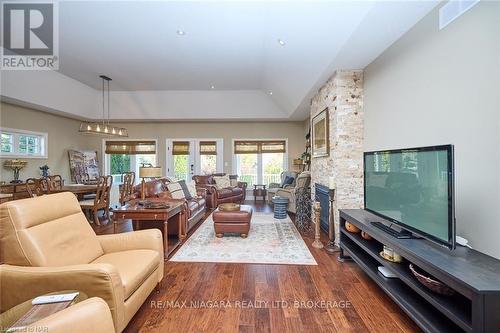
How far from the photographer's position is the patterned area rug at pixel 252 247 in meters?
3.02

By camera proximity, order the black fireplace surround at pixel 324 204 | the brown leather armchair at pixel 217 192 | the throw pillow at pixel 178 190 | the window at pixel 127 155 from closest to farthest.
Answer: the black fireplace surround at pixel 324 204, the throw pillow at pixel 178 190, the brown leather armchair at pixel 217 192, the window at pixel 127 155

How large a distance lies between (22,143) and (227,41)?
5.70m

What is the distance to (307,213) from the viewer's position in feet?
14.7

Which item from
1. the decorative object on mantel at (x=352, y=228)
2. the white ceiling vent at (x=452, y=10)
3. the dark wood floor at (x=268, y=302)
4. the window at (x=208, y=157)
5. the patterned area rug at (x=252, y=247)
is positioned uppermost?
the white ceiling vent at (x=452, y=10)

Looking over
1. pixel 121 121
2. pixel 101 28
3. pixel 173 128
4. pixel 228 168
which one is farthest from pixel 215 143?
pixel 101 28

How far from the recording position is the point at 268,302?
6.92ft

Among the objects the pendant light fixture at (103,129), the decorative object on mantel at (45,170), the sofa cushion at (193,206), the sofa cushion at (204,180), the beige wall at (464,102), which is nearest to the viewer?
the beige wall at (464,102)

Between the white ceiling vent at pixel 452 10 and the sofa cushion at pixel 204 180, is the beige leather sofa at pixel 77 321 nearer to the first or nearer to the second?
the white ceiling vent at pixel 452 10

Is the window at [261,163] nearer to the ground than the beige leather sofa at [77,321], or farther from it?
farther from it

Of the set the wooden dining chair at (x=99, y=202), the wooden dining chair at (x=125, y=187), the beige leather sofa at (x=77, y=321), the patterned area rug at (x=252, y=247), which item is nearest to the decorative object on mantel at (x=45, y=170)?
the wooden dining chair at (x=99, y=202)

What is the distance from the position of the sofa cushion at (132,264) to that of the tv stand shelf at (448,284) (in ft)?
6.51

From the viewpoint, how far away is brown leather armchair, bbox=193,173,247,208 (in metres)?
6.22

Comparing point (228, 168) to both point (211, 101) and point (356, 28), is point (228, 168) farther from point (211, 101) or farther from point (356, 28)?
point (356, 28)

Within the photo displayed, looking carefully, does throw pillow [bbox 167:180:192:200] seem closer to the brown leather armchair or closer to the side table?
the brown leather armchair
